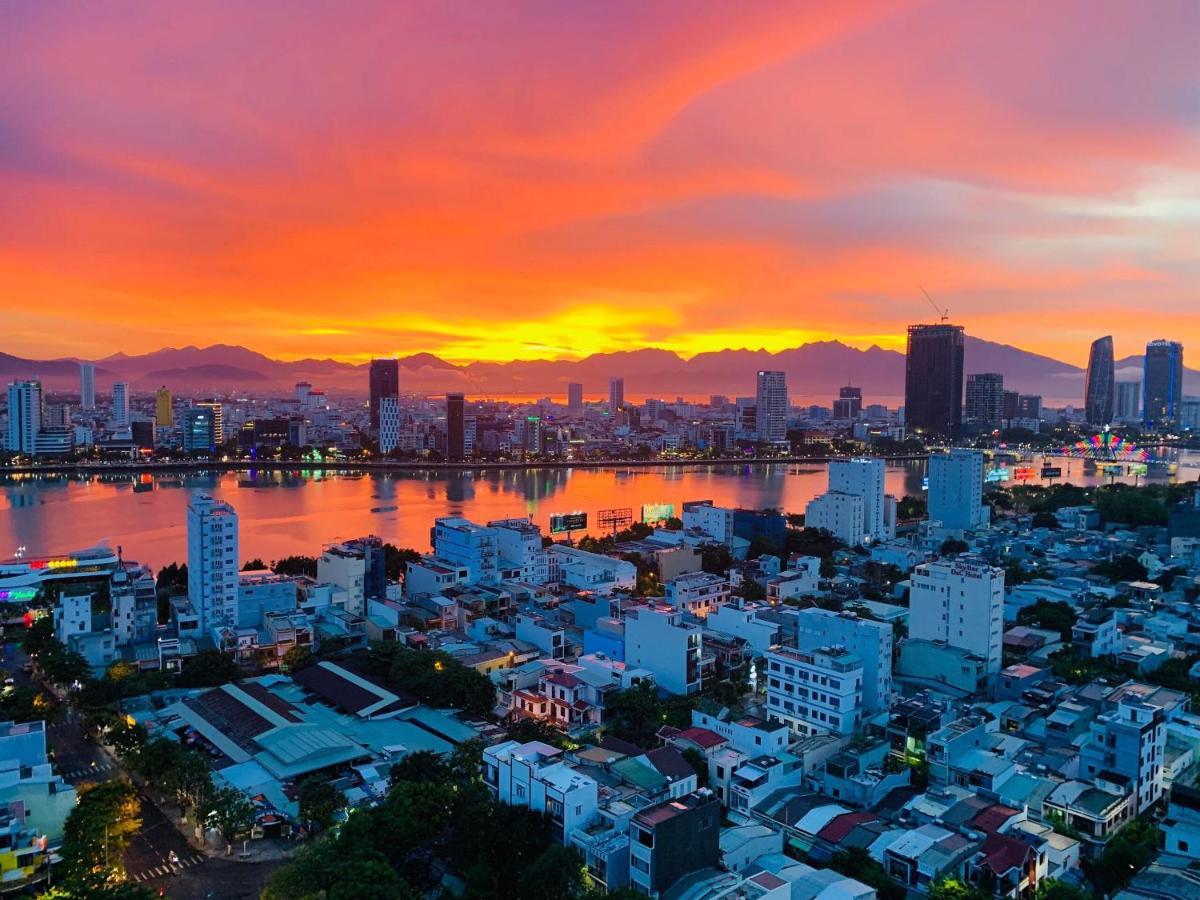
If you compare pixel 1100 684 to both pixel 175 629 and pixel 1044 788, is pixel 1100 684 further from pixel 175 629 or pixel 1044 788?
pixel 175 629

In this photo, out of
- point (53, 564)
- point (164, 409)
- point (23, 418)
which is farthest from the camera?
point (164, 409)

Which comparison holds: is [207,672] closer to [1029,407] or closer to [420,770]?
[420,770]

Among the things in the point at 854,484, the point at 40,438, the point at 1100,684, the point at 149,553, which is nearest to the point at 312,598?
the point at 149,553

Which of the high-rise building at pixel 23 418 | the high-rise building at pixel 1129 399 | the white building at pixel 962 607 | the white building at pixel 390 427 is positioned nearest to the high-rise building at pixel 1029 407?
the high-rise building at pixel 1129 399

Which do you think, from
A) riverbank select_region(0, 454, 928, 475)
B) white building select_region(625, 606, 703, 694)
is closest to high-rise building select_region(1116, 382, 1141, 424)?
riverbank select_region(0, 454, 928, 475)

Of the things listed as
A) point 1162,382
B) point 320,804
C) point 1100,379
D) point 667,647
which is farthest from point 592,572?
point 1100,379

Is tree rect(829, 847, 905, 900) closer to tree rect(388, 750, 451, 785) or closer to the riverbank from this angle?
tree rect(388, 750, 451, 785)
